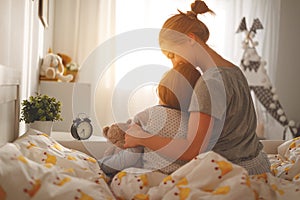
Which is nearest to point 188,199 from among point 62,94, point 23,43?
point 23,43

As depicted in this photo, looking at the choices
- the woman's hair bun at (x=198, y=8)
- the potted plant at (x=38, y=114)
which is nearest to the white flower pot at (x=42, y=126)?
the potted plant at (x=38, y=114)

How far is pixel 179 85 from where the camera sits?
1.50 m

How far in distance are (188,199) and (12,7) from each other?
3.84ft

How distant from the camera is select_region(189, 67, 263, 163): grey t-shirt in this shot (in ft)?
4.54

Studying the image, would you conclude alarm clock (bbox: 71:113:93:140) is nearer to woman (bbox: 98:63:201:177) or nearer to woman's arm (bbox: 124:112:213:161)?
woman (bbox: 98:63:201:177)

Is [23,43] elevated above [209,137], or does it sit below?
above

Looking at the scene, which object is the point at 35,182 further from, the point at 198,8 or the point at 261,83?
the point at 261,83

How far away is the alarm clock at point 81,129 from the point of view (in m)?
2.32

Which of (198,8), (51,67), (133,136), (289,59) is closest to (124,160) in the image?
(133,136)

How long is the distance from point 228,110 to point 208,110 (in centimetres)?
13

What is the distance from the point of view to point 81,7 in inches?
173

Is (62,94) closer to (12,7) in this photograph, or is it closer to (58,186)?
(12,7)

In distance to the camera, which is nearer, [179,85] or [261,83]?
[179,85]

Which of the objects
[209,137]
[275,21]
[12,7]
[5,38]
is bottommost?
[209,137]
